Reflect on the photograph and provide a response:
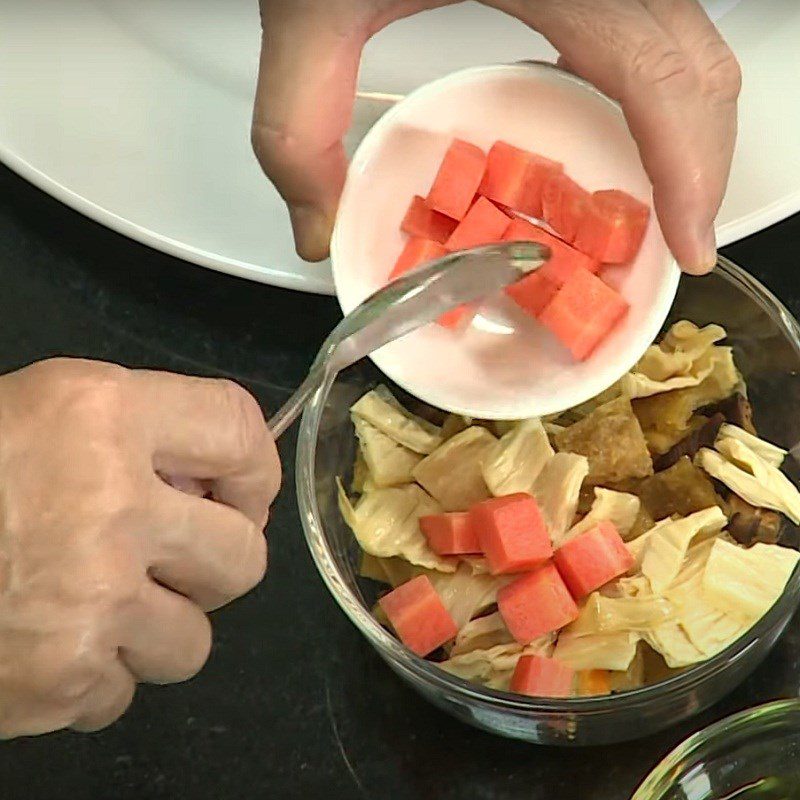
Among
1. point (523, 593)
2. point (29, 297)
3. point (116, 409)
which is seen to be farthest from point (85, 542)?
point (29, 297)

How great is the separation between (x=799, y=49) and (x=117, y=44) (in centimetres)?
63

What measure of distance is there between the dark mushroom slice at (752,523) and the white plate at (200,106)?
0.75ft

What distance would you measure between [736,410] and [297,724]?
0.43 metres

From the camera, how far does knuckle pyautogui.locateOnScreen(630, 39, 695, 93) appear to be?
866 millimetres

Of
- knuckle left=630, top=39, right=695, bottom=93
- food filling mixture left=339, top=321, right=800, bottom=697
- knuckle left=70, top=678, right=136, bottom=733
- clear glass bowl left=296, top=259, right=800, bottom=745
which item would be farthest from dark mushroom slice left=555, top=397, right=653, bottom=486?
knuckle left=70, top=678, right=136, bottom=733

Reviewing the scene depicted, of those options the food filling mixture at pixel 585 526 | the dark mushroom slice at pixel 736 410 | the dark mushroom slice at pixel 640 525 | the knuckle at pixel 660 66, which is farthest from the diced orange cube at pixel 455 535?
the knuckle at pixel 660 66

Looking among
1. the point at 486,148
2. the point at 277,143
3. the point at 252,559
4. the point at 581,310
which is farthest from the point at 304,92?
the point at 252,559

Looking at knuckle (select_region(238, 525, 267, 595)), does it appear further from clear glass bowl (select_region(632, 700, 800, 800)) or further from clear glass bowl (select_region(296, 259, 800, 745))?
clear glass bowl (select_region(632, 700, 800, 800))

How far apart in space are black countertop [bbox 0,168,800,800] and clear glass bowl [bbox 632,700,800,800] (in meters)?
0.09

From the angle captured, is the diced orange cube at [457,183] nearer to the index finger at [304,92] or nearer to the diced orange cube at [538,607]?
the index finger at [304,92]

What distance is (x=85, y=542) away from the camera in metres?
0.60

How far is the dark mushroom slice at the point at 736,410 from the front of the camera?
916 millimetres

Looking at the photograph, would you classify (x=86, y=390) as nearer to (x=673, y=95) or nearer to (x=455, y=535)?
(x=455, y=535)

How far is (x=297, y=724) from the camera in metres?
0.94
